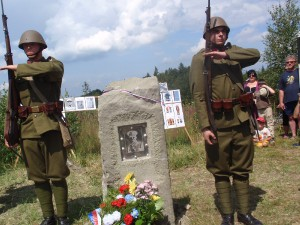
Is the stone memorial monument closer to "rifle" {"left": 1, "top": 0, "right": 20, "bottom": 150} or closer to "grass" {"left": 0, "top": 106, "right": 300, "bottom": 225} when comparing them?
"grass" {"left": 0, "top": 106, "right": 300, "bottom": 225}

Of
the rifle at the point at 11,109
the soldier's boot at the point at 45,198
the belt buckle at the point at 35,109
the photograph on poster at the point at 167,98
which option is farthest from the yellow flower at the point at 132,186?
the photograph on poster at the point at 167,98

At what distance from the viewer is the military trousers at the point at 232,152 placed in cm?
379

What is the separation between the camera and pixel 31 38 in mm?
4000

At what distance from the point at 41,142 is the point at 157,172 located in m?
1.27

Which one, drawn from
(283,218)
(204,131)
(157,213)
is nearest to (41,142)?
(157,213)

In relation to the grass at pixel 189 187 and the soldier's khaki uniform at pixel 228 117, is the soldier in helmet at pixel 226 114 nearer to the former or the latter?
the soldier's khaki uniform at pixel 228 117

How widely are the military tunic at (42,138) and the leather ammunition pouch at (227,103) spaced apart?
1.63 metres

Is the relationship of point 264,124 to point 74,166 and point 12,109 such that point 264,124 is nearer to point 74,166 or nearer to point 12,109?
point 74,166

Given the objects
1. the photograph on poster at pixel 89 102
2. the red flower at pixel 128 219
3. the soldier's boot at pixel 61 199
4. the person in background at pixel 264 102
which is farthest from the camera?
the photograph on poster at pixel 89 102

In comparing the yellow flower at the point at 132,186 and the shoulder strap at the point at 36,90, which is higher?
the shoulder strap at the point at 36,90

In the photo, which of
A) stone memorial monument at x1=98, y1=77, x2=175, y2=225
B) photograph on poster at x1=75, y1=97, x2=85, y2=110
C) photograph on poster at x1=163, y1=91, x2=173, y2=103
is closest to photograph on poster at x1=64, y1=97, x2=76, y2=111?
photograph on poster at x1=75, y1=97, x2=85, y2=110

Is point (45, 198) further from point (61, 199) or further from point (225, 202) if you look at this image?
point (225, 202)

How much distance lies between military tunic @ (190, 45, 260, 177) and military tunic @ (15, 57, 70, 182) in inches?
57.5

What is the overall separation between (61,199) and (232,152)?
6.27ft
